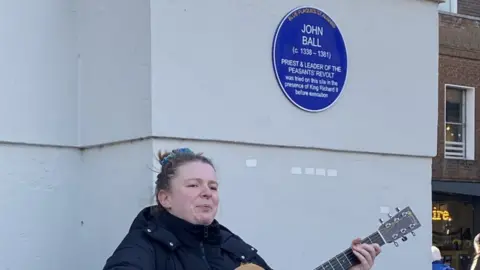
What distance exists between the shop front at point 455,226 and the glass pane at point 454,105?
1.45 metres

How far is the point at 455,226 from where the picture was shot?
15.4 m

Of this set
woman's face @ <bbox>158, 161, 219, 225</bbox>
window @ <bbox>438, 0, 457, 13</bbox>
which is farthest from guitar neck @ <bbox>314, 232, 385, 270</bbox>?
window @ <bbox>438, 0, 457, 13</bbox>

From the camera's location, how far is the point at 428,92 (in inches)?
252

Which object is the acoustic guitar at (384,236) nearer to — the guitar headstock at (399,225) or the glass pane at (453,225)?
the guitar headstock at (399,225)

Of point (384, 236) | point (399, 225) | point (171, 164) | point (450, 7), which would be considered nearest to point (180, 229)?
point (171, 164)

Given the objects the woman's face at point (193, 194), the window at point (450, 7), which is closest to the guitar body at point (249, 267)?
the woman's face at point (193, 194)

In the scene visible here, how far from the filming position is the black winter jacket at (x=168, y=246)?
3166mm

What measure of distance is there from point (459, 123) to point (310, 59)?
9.24 metres

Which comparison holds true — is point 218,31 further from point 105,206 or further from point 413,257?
point 413,257

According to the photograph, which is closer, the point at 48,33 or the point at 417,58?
the point at 48,33

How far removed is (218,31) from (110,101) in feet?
2.80

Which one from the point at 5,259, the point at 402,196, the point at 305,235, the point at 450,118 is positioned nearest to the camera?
the point at 5,259

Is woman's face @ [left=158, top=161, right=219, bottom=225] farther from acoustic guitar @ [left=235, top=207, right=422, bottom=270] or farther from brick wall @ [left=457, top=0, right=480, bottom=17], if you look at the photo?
brick wall @ [left=457, top=0, right=480, bottom=17]

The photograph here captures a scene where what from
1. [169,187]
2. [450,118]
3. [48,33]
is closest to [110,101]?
[48,33]
